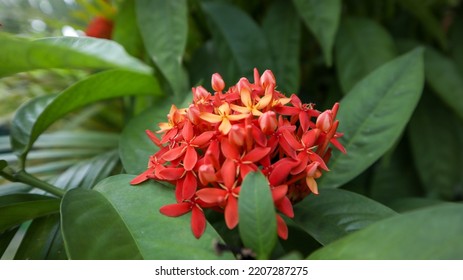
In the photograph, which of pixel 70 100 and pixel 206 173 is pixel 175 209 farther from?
pixel 70 100

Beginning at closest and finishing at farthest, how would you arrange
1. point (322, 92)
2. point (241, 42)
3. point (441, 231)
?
point (441, 231), point (241, 42), point (322, 92)

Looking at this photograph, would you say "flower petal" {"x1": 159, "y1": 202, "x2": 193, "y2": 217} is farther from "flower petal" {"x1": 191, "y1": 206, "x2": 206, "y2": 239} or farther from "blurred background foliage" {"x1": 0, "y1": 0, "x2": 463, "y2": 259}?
"blurred background foliage" {"x1": 0, "y1": 0, "x2": 463, "y2": 259}

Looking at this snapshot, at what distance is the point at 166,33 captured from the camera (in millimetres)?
588

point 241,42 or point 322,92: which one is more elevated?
point 241,42

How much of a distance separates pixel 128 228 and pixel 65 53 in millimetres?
138

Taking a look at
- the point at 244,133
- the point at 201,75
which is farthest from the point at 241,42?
the point at 244,133

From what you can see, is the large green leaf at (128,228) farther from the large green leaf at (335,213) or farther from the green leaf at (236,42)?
the green leaf at (236,42)

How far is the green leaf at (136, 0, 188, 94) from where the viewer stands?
1.85 feet

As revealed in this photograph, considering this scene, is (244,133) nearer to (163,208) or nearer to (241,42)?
(163,208)

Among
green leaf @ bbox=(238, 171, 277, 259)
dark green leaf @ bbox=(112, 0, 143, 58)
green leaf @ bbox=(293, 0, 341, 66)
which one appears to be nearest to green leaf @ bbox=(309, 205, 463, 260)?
green leaf @ bbox=(238, 171, 277, 259)

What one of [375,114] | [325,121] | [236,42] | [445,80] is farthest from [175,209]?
[445,80]
